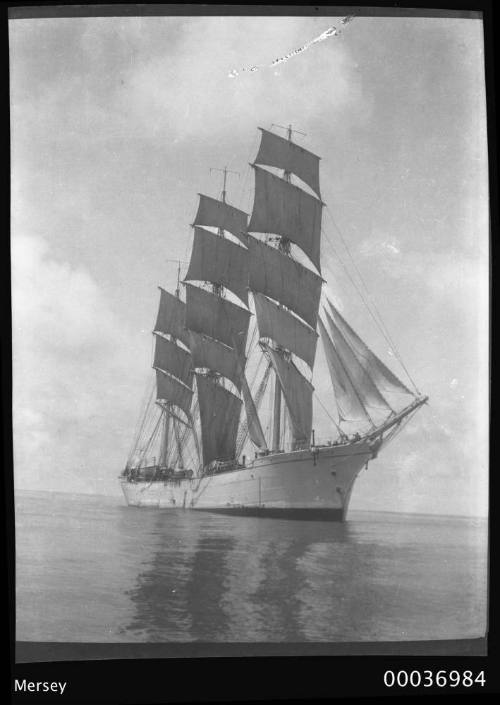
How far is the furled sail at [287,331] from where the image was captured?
170 inches

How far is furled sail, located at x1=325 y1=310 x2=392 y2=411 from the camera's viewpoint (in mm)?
4184

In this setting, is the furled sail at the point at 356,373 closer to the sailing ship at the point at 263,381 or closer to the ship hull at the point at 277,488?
the sailing ship at the point at 263,381

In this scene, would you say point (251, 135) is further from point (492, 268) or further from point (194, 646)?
point (194, 646)

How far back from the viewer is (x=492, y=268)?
413 cm

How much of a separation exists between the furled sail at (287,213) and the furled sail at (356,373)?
0.41 metres

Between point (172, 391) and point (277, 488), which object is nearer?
point (172, 391)

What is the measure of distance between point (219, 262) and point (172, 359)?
0.60 metres

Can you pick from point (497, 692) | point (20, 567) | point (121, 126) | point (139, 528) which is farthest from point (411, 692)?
point (121, 126)

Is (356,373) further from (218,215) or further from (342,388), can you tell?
(218,215)

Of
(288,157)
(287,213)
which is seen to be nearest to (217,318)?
(287,213)

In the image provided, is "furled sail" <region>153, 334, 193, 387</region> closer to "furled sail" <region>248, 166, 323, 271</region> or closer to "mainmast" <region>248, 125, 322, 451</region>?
"mainmast" <region>248, 125, 322, 451</region>

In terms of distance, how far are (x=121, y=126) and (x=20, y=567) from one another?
2243 millimetres

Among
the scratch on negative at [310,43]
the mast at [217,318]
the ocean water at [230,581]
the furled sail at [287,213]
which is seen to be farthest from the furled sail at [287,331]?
the scratch on negative at [310,43]

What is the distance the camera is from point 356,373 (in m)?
4.28
